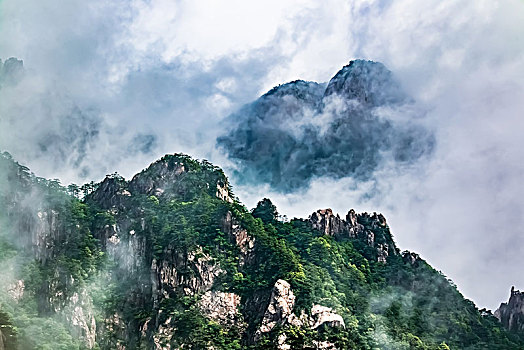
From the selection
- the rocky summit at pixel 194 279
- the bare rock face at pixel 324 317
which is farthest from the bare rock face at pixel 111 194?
the bare rock face at pixel 324 317

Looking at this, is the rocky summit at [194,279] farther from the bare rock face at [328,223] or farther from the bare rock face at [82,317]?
the bare rock face at [328,223]

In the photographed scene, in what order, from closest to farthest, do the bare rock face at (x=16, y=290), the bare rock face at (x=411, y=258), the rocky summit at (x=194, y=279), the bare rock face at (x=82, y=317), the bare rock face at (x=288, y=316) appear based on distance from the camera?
the bare rock face at (x=16, y=290), the bare rock face at (x=82, y=317), the rocky summit at (x=194, y=279), the bare rock face at (x=288, y=316), the bare rock face at (x=411, y=258)

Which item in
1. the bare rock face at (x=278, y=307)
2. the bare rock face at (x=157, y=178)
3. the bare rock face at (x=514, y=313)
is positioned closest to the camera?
the bare rock face at (x=278, y=307)

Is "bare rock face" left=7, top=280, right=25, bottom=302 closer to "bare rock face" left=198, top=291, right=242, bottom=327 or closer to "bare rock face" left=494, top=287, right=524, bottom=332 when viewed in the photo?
"bare rock face" left=198, top=291, right=242, bottom=327

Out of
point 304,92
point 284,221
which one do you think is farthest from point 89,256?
point 304,92

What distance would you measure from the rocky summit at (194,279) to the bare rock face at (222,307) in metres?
0.13

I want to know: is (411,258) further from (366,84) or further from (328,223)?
(366,84)

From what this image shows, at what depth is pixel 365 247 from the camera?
116562 millimetres

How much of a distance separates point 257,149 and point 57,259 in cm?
6939

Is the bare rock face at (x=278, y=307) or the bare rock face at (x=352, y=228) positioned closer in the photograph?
the bare rock face at (x=278, y=307)

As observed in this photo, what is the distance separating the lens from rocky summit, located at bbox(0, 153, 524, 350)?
8925 centimetres

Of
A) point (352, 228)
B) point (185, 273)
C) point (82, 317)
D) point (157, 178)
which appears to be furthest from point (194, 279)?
point (352, 228)

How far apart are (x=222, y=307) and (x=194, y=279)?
5037 millimetres

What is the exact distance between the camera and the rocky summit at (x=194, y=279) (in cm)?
8925
